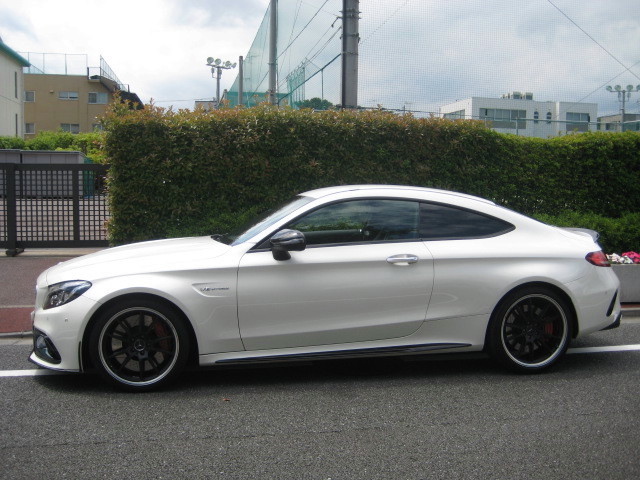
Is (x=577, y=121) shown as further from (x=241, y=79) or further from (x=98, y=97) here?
(x=98, y=97)

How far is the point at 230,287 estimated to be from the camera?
15.1ft

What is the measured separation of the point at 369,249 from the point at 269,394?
4.28 feet

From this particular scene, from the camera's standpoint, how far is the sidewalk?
663 centimetres

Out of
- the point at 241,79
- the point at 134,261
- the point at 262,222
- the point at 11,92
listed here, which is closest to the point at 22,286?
the point at 134,261

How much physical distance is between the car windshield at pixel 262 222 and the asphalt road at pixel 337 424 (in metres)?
1.09

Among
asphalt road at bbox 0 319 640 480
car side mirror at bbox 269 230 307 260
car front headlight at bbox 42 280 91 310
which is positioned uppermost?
car side mirror at bbox 269 230 307 260

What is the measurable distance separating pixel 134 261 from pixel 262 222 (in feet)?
3.51

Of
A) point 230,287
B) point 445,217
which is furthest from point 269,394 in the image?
point 445,217

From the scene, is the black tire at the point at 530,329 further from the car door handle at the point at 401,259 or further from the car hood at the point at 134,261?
the car hood at the point at 134,261

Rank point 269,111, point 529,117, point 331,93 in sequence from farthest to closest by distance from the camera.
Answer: point 529,117
point 331,93
point 269,111

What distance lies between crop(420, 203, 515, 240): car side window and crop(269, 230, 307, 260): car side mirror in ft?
3.35

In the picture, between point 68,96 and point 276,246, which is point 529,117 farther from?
point 68,96

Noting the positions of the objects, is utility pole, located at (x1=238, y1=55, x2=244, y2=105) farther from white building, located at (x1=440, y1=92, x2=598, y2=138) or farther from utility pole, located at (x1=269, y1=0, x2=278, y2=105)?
white building, located at (x1=440, y1=92, x2=598, y2=138)

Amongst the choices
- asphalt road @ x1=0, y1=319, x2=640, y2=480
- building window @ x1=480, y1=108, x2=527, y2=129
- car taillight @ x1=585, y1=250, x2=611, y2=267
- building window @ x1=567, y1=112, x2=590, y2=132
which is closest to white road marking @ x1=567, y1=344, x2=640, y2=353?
asphalt road @ x1=0, y1=319, x2=640, y2=480
